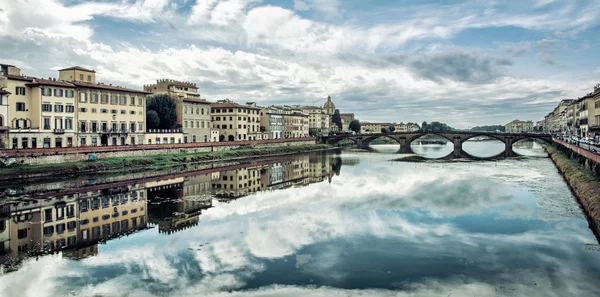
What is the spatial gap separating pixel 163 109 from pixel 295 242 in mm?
44281

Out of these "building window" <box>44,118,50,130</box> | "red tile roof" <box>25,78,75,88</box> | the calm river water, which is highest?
"red tile roof" <box>25,78,75,88</box>

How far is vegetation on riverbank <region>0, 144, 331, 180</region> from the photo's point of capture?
A: 31.9 m

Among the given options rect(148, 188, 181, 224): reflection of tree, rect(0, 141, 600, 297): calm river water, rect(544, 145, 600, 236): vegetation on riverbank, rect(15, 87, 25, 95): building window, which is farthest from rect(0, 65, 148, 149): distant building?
rect(544, 145, 600, 236): vegetation on riverbank

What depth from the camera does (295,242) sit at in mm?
15758

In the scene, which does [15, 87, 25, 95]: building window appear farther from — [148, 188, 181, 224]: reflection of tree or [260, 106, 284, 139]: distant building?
[260, 106, 284, 139]: distant building

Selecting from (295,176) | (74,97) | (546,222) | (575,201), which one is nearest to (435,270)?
(546,222)

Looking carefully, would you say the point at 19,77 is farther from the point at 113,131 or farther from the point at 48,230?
the point at 48,230

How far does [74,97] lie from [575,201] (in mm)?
41865

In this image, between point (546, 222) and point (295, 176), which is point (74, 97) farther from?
point (546, 222)

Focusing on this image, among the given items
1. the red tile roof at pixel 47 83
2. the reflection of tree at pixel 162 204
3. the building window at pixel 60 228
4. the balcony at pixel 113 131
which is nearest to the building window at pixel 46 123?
the red tile roof at pixel 47 83

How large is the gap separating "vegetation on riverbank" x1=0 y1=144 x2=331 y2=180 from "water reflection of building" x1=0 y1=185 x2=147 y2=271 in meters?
Result: 8.27

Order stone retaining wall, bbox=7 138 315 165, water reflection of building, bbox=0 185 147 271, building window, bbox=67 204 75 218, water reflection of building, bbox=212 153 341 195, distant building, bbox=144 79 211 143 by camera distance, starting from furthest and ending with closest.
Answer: distant building, bbox=144 79 211 143, stone retaining wall, bbox=7 138 315 165, water reflection of building, bbox=212 153 341 195, building window, bbox=67 204 75 218, water reflection of building, bbox=0 185 147 271

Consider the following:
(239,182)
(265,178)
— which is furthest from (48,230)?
(265,178)

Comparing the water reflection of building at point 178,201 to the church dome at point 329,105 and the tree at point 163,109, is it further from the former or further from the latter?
the church dome at point 329,105
